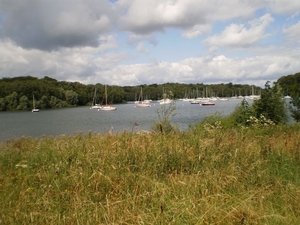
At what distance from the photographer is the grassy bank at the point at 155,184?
298 cm

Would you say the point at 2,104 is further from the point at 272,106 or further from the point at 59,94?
the point at 272,106

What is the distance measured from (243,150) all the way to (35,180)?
12.6ft

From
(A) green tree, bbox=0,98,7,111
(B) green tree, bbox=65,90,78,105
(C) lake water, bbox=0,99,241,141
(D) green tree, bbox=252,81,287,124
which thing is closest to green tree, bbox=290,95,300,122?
(D) green tree, bbox=252,81,287,124

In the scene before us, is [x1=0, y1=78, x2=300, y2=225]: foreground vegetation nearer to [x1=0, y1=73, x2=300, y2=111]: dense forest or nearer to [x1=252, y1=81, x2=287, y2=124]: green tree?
[x1=252, y1=81, x2=287, y2=124]: green tree

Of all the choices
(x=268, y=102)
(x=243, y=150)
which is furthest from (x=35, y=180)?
(x=268, y=102)

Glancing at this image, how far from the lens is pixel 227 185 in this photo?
3855 millimetres

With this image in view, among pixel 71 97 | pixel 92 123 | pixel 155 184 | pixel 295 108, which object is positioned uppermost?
pixel 71 97

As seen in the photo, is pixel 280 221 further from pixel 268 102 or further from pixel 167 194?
pixel 268 102

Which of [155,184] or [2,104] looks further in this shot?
[2,104]

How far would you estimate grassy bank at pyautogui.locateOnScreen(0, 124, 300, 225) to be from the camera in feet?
9.77

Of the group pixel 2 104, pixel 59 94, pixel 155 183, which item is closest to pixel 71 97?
pixel 59 94

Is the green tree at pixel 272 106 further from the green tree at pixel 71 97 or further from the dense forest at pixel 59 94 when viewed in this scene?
the green tree at pixel 71 97

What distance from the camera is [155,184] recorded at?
3.73m

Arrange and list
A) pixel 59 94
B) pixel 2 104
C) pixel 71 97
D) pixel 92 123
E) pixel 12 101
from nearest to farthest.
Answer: pixel 92 123 → pixel 2 104 → pixel 12 101 → pixel 59 94 → pixel 71 97
